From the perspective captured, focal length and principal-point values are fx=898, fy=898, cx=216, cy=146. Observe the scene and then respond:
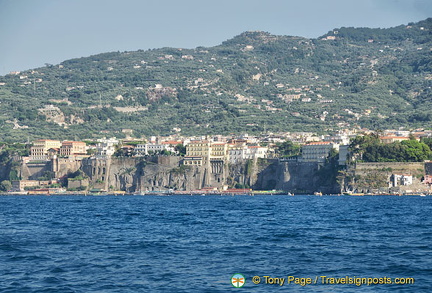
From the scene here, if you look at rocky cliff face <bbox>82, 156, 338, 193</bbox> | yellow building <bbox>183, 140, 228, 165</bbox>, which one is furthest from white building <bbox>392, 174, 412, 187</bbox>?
yellow building <bbox>183, 140, 228, 165</bbox>

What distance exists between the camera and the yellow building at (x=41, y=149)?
472 feet

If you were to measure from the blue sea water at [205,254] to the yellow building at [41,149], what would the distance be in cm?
9402

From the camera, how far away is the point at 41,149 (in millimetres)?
147000

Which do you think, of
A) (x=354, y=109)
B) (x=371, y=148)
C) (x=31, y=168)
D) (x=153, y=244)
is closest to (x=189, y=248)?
(x=153, y=244)

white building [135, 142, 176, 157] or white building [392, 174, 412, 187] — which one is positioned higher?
white building [135, 142, 176, 157]

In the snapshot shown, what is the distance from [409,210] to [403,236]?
77.8 feet

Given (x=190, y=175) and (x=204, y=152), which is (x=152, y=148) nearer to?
(x=204, y=152)

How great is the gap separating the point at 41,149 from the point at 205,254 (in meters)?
117

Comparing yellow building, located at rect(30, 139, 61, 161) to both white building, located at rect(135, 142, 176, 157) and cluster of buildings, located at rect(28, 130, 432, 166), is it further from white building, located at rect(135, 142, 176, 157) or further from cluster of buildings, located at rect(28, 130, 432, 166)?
white building, located at rect(135, 142, 176, 157)

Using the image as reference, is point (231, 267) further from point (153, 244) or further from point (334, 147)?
point (334, 147)

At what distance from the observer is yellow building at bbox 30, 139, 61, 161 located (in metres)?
144

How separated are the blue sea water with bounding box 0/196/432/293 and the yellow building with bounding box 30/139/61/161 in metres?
94.0

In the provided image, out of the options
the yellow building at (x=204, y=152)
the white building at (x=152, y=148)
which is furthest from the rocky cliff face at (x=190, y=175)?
the white building at (x=152, y=148)

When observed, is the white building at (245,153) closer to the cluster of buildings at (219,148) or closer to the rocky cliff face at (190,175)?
the cluster of buildings at (219,148)
